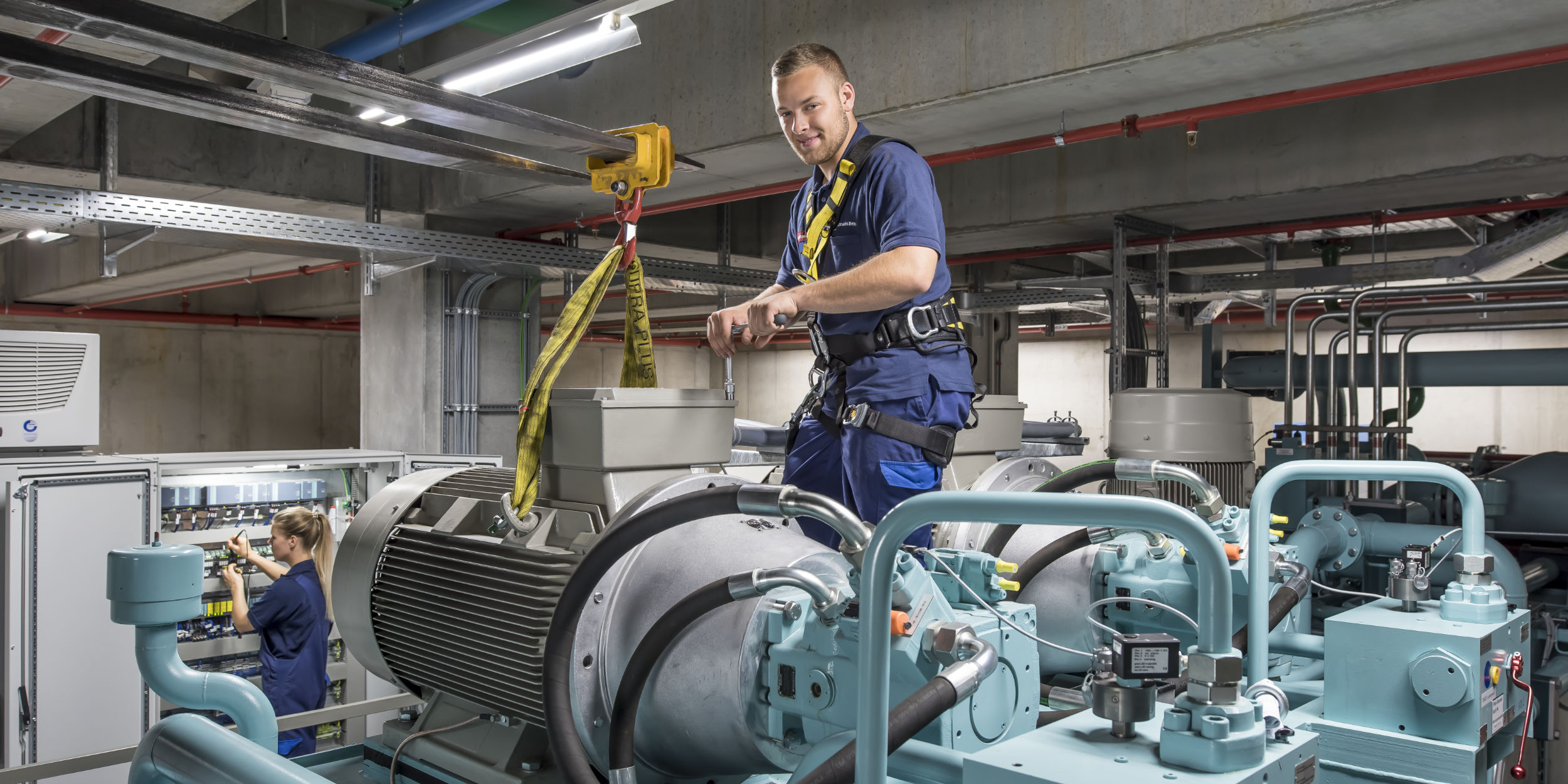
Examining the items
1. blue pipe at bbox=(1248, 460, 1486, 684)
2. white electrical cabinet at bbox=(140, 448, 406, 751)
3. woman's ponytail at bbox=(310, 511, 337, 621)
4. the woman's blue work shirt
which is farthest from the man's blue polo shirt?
white electrical cabinet at bbox=(140, 448, 406, 751)

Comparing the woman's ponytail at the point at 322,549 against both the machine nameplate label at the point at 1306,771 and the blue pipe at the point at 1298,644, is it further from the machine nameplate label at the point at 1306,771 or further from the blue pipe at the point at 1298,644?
the machine nameplate label at the point at 1306,771

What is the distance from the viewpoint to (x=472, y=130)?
2236 millimetres

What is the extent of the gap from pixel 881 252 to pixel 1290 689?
A: 1415mm

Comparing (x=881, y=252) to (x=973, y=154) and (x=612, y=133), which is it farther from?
(x=973, y=154)

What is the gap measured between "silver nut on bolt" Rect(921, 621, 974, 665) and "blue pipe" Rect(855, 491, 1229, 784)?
16.4 inches

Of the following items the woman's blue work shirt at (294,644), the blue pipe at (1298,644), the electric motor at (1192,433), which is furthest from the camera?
the electric motor at (1192,433)

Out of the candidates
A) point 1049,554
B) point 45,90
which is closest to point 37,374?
point 45,90

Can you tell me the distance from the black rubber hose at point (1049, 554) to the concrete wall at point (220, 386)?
11086 millimetres

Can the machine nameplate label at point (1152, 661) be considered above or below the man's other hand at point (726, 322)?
below

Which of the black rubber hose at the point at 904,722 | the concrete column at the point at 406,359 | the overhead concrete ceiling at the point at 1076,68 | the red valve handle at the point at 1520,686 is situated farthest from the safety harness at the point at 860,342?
the concrete column at the point at 406,359

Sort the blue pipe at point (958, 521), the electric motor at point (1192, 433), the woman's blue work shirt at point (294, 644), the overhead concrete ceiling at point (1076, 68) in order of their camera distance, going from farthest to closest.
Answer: the electric motor at point (1192, 433), the woman's blue work shirt at point (294, 644), the overhead concrete ceiling at point (1076, 68), the blue pipe at point (958, 521)

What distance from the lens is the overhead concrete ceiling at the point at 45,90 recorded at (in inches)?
126

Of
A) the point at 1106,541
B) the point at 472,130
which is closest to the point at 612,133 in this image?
the point at 472,130

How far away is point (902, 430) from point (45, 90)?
12.1ft
